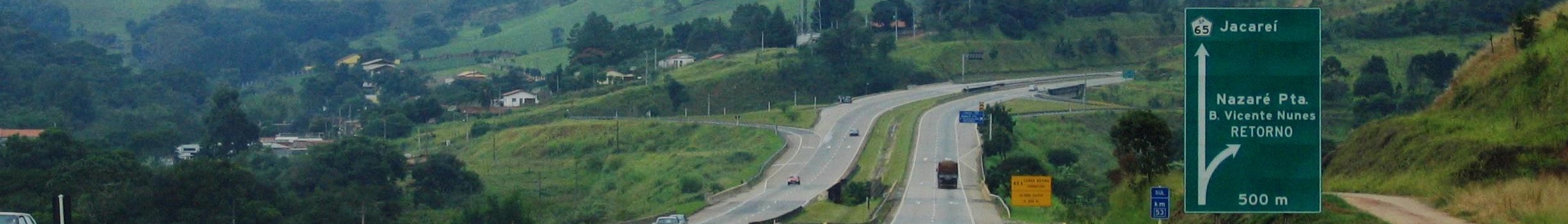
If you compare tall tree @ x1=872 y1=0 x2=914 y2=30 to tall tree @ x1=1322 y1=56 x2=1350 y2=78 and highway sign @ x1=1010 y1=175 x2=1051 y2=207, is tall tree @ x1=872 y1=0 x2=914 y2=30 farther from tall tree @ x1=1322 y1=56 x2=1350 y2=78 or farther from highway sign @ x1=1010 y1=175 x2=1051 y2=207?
highway sign @ x1=1010 y1=175 x2=1051 y2=207

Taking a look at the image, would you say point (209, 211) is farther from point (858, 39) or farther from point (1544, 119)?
point (858, 39)

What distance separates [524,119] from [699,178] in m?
30.4

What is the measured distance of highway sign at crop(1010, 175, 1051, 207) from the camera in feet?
175

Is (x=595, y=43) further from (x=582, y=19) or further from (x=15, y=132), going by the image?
(x=582, y=19)

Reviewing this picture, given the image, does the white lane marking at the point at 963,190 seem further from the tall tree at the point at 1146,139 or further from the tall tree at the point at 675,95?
the tall tree at the point at 675,95

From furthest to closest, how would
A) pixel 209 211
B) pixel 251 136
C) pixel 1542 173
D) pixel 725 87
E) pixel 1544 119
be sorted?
pixel 725 87
pixel 251 136
pixel 209 211
pixel 1544 119
pixel 1542 173

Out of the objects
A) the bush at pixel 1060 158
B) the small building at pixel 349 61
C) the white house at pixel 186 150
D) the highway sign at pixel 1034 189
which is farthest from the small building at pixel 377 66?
the highway sign at pixel 1034 189

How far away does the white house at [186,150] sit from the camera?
3991 inches

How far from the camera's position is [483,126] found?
104 metres

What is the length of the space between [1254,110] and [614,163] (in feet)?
224

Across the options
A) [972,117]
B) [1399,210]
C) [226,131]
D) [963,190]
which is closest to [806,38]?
[226,131]

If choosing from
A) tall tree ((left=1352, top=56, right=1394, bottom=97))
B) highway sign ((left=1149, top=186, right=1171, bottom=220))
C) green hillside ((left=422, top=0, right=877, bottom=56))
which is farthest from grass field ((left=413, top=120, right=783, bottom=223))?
green hillside ((left=422, top=0, right=877, bottom=56))

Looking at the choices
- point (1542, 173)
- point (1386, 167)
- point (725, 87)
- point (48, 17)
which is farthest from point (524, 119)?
point (48, 17)

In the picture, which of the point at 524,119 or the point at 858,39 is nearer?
the point at 524,119
